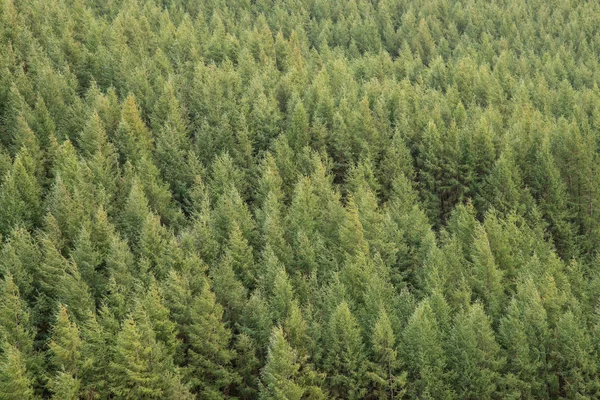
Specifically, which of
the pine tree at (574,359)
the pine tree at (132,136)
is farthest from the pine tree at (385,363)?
the pine tree at (132,136)

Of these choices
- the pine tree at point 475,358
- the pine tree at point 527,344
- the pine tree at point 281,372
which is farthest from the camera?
the pine tree at point 527,344

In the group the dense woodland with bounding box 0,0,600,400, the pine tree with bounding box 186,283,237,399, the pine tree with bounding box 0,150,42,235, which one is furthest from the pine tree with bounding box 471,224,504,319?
the pine tree with bounding box 0,150,42,235

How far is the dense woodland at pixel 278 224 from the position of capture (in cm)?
4216

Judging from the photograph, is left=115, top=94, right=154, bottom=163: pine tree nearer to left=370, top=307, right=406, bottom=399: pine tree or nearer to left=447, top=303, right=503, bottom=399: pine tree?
left=370, top=307, right=406, bottom=399: pine tree

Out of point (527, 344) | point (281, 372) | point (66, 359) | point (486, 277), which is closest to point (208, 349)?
point (281, 372)

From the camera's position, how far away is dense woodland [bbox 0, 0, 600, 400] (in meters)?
42.2

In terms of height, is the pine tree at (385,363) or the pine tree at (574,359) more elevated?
the pine tree at (385,363)

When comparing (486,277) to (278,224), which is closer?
(486,277)

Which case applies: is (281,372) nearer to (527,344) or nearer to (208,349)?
(208,349)

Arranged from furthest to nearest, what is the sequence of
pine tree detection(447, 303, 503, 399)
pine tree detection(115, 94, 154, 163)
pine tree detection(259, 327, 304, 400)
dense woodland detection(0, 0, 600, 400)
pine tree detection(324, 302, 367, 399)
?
pine tree detection(115, 94, 154, 163) < pine tree detection(324, 302, 367, 399) < dense woodland detection(0, 0, 600, 400) < pine tree detection(447, 303, 503, 399) < pine tree detection(259, 327, 304, 400)

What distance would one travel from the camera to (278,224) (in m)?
56.2

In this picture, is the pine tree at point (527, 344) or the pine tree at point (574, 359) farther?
the pine tree at point (527, 344)

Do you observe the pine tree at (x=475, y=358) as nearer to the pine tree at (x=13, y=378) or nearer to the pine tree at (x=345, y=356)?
the pine tree at (x=345, y=356)

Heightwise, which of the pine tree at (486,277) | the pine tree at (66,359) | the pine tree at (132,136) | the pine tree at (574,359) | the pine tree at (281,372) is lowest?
the pine tree at (574,359)
